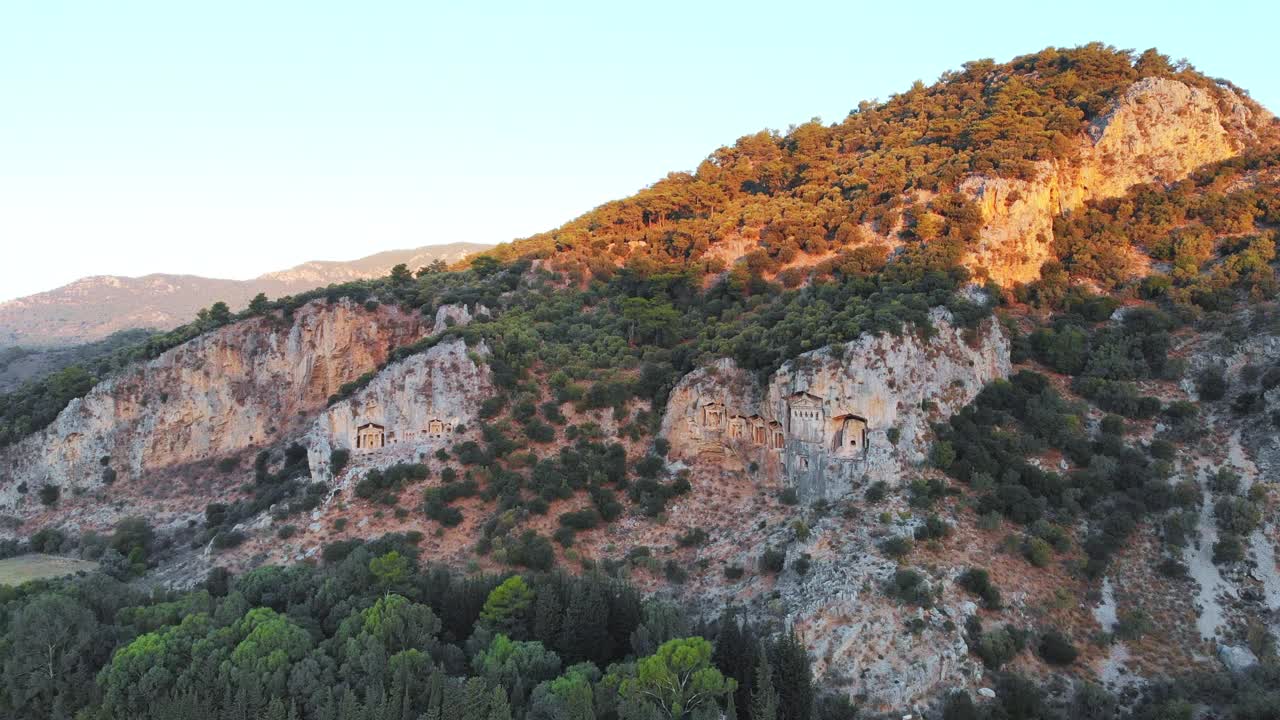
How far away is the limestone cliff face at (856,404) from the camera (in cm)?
3409

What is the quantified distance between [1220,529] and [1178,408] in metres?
6.63

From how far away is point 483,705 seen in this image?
2159 centimetres

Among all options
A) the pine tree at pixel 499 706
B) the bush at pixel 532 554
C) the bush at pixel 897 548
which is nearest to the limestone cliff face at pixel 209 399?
the bush at pixel 532 554

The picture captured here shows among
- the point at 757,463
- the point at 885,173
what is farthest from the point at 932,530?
the point at 885,173

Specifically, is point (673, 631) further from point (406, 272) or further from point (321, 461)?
point (406, 272)

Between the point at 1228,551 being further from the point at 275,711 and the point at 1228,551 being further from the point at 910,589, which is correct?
the point at 275,711

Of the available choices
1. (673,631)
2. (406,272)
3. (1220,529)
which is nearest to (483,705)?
(673,631)

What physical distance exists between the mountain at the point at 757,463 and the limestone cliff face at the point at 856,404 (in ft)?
0.54

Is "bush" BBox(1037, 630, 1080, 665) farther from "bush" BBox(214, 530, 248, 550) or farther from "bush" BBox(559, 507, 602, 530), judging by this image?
"bush" BBox(214, 530, 248, 550)

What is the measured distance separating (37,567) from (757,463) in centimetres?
3598

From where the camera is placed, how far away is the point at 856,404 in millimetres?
34469

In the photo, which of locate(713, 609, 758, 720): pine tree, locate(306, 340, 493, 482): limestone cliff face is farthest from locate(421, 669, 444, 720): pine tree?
locate(306, 340, 493, 482): limestone cliff face

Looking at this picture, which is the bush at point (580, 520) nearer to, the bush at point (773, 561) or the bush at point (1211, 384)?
the bush at point (773, 561)

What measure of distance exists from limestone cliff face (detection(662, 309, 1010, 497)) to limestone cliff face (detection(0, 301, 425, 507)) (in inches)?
958
